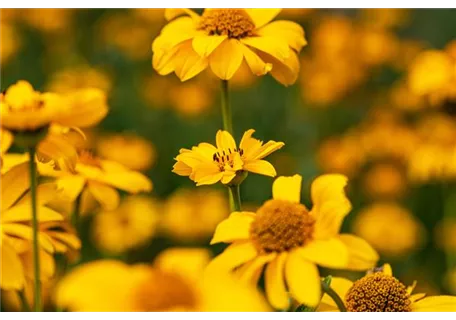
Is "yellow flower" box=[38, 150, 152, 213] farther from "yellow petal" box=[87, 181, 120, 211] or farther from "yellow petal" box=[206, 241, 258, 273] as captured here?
"yellow petal" box=[206, 241, 258, 273]

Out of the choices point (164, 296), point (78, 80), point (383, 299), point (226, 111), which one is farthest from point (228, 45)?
point (78, 80)

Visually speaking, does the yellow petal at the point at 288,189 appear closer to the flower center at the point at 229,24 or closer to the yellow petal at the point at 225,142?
the yellow petal at the point at 225,142

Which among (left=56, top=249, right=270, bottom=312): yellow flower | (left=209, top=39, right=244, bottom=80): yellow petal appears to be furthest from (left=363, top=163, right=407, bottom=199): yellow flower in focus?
(left=56, top=249, right=270, bottom=312): yellow flower

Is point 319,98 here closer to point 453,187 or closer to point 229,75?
point 453,187

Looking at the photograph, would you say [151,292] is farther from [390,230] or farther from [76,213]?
[390,230]

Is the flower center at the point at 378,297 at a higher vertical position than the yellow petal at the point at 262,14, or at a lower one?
lower

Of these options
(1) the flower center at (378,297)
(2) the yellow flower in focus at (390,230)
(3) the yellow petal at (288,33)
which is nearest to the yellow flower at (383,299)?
(1) the flower center at (378,297)
